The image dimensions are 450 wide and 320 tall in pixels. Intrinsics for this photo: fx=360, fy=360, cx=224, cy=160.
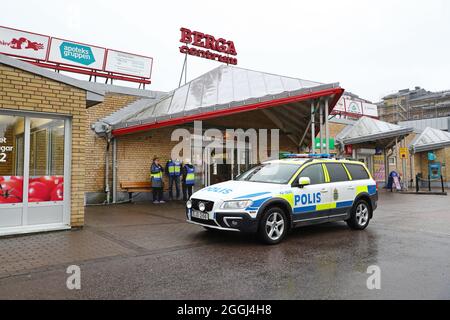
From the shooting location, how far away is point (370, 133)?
22.5 metres

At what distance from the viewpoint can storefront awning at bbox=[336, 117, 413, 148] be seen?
21062 mm

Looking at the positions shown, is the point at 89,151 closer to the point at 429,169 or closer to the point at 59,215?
the point at 59,215

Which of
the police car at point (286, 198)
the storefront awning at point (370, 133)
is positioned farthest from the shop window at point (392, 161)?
the police car at point (286, 198)

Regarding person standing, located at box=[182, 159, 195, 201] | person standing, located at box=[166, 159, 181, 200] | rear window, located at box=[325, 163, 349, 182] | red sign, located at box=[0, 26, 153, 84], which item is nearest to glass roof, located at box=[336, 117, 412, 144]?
person standing, located at box=[182, 159, 195, 201]

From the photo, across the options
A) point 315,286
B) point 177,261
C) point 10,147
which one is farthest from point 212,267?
point 10,147

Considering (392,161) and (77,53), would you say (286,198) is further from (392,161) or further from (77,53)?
(392,161)

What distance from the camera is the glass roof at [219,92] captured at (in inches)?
502

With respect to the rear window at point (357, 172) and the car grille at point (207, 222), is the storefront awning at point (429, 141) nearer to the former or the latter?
the rear window at point (357, 172)

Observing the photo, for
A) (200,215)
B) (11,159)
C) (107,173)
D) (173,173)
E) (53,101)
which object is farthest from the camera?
(173,173)

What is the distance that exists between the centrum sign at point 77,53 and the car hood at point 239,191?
11.6 m

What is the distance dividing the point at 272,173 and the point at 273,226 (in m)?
1.39

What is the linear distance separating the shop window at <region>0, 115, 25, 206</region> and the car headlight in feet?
→ 14.7

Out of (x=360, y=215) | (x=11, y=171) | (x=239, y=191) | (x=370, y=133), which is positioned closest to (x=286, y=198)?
(x=239, y=191)

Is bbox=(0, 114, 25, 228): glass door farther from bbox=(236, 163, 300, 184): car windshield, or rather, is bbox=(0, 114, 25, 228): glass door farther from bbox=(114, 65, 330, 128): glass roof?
bbox=(114, 65, 330, 128): glass roof
